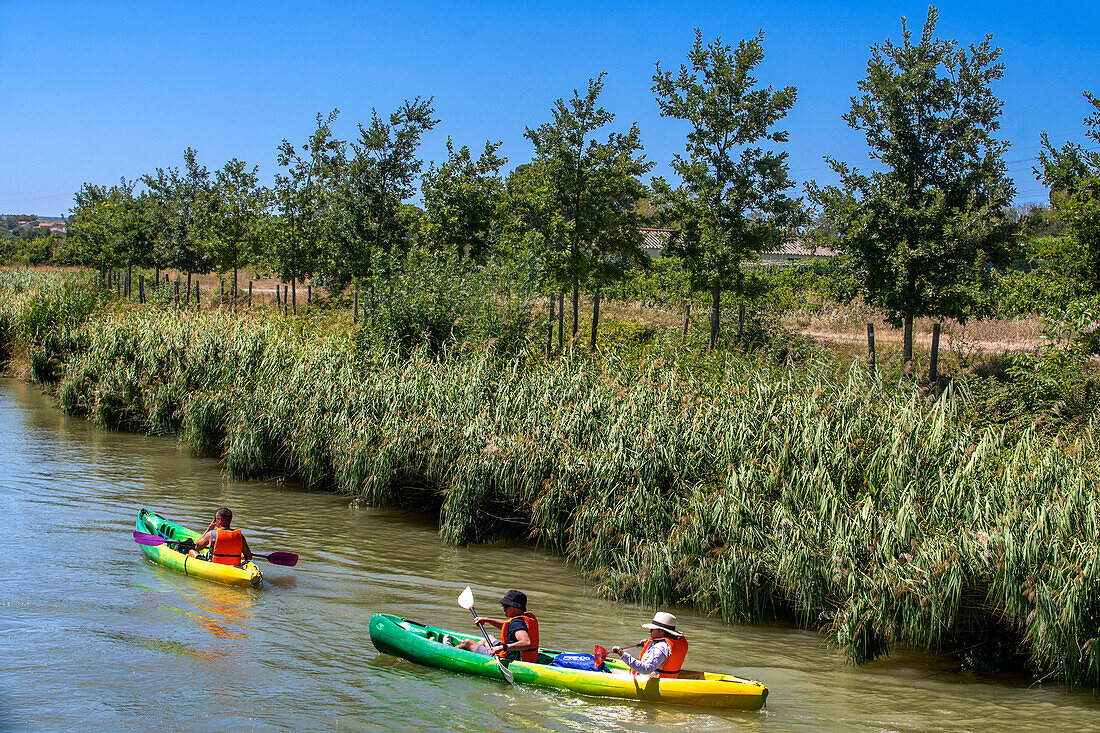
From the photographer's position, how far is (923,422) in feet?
35.9

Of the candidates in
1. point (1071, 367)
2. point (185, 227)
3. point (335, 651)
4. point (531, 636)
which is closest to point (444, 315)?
point (335, 651)

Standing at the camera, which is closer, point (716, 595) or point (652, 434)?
point (716, 595)

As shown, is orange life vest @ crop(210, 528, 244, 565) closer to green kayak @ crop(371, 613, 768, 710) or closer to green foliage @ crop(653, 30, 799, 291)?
green kayak @ crop(371, 613, 768, 710)

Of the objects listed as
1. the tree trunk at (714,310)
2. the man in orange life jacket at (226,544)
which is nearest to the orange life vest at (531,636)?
the man in orange life jacket at (226,544)

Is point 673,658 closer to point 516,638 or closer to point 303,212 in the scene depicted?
point 516,638

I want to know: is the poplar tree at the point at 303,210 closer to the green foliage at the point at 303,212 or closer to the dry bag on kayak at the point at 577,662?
the green foliage at the point at 303,212

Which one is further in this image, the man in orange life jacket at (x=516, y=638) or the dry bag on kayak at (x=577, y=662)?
the man in orange life jacket at (x=516, y=638)

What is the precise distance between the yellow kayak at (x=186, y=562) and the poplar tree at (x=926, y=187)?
14.0 m

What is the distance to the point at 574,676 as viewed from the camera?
8.31 m

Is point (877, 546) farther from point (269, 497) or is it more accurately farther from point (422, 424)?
point (269, 497)

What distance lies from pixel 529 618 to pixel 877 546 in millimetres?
3742

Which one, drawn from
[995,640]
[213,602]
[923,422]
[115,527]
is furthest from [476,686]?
[115,527]

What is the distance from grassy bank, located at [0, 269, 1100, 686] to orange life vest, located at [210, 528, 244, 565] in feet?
10.1

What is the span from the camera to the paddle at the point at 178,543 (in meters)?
11.3
